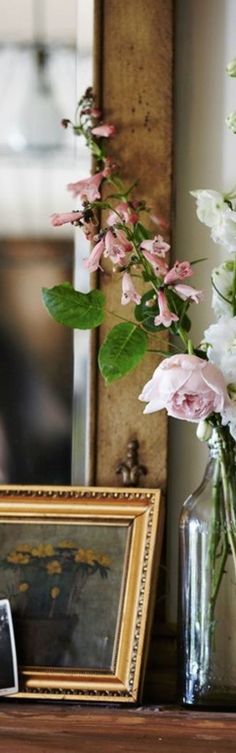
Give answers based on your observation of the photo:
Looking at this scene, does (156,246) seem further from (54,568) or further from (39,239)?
(54,568)

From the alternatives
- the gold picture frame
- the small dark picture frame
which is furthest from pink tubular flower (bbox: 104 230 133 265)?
the small dark picture frame

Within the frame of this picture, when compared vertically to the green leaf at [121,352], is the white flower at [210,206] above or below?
above

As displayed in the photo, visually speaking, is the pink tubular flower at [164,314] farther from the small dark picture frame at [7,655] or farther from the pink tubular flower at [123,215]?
the small dark picture frame at [7,655]

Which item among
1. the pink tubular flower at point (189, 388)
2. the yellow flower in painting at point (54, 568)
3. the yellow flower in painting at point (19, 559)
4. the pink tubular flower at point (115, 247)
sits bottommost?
the yellow flower in painting at point (54, 568)

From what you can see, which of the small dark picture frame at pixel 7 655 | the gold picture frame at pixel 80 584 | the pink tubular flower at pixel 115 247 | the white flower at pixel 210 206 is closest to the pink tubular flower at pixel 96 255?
the pink tubular flower at pixel 115 247

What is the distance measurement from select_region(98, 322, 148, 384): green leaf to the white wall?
163 millimetres

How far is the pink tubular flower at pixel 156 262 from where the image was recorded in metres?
0.99

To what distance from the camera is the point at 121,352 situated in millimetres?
1018

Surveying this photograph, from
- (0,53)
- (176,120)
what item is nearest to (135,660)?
(176,120)

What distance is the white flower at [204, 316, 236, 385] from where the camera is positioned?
0.94 metres

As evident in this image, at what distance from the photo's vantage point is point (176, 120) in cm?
119

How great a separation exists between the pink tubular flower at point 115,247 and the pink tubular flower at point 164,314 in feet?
0.17

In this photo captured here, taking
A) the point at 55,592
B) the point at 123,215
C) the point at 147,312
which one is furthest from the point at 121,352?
the point at 55,592

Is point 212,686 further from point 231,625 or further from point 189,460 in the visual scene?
point 189,460
